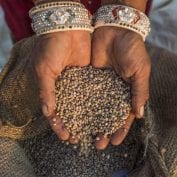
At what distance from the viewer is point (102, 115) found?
1.07 metres

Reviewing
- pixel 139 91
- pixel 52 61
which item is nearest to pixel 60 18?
pixel 52 61

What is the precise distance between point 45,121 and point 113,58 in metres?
0.19

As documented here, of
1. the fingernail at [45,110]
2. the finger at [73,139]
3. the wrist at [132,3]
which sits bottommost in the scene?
the finger at [73,139]

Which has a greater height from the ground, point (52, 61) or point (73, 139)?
point (52, 61)

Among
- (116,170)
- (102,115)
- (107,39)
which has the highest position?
(107,39)

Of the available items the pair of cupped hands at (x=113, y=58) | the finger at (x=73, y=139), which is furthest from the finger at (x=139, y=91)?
the finger at (x=73, y=139)

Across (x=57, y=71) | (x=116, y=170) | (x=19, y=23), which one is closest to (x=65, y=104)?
(x=57, y=71)

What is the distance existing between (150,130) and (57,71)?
0.70ft

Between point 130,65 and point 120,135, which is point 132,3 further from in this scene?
point 120,135

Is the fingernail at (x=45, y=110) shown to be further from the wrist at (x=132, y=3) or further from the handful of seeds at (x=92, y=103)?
the wrist at (x=132, y=3)

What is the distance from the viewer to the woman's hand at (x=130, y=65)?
1.05 meters

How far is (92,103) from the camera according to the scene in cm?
107

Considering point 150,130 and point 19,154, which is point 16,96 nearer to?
point 19,154

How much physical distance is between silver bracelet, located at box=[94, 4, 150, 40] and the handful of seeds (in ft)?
0.33
